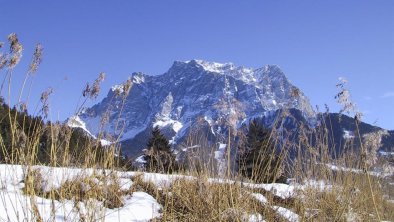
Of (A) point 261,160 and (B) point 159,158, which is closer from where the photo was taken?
(A) point 261,160

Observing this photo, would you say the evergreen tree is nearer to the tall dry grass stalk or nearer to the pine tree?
the tall dry grass stalk

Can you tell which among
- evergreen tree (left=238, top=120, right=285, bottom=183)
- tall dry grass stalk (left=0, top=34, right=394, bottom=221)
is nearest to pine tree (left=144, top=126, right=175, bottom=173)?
tall dry grass stalk (left=0, top=34, right=394, bottom=221)

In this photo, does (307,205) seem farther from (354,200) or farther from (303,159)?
(303,159)

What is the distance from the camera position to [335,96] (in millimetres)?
2510

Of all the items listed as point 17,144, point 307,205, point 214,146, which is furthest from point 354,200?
point 17,144

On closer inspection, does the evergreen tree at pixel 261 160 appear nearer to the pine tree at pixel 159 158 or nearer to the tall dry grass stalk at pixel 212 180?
→ the tall dry grass stalk at pixel 212 180

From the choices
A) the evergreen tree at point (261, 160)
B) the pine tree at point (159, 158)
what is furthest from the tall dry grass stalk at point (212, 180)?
the pine tree at point (159, 158)

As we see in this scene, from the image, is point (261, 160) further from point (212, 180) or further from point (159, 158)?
point (159, 158)

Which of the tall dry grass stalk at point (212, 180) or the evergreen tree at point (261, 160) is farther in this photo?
the evergreen tree at point (261, 160)

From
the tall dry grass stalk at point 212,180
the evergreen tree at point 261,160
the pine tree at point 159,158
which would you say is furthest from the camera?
the pine tree at point 159,158

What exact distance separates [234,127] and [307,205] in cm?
124

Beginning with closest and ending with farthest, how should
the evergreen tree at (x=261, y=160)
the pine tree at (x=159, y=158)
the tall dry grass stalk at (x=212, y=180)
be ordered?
the tall dry grass stalk at (x=212, y=180), the evergreen tree at (x=261, y=160), the pine tree at (x=159, y=158)

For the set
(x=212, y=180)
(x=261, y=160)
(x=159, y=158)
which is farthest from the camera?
(x=159, y=158)

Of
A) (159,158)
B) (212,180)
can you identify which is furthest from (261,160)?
(159,158)
